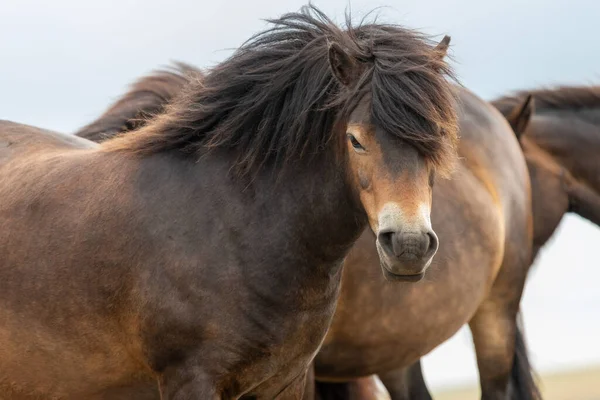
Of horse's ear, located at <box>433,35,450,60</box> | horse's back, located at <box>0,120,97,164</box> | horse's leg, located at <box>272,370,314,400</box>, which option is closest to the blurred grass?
horse's leg, located at <box>272,370,314,400</box>

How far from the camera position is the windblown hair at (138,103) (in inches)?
271

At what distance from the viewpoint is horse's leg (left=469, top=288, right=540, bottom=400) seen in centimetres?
760

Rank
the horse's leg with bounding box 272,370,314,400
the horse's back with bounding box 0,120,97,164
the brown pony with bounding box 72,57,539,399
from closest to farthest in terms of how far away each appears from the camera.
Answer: the horse's leg with bounding box 272,370,314,400 < the horse's back with bounding box 0,120,97,164 < the brown pony with bounding box 72,57,539,399

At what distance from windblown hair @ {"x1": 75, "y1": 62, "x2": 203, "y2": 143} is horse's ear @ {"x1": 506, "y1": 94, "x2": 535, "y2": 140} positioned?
2.49 metres

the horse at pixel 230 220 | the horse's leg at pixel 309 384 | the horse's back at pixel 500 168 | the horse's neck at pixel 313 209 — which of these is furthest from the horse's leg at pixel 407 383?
the horse's neck at pixel 313 209

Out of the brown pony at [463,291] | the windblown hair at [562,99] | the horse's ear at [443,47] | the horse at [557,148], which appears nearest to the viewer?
the horse's ear at [443,47]

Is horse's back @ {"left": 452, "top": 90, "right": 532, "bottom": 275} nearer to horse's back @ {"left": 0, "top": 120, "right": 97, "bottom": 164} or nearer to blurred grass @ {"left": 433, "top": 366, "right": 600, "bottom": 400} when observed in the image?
horse's back @ {"left": 0, "top": 120, "right": 97, "bottom": 164}

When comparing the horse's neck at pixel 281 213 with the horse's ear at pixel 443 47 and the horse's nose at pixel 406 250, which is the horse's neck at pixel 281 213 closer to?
the horse's nose at pixel 406 250

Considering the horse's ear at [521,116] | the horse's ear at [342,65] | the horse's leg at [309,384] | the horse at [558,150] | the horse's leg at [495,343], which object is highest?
the horse's ear at [342,65]

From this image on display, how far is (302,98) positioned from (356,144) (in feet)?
1.40

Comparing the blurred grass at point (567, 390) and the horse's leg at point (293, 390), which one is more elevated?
the horse's leg at point (293, 390)

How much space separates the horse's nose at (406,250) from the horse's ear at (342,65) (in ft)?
2.44

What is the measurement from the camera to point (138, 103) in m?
6.95

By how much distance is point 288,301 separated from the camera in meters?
4.91
